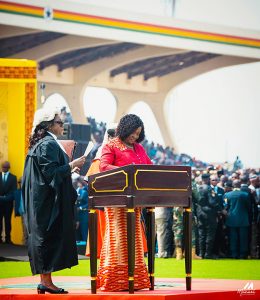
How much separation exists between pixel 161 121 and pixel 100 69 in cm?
463

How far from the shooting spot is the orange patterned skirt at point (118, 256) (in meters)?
8.08

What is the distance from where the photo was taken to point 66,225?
802 cm

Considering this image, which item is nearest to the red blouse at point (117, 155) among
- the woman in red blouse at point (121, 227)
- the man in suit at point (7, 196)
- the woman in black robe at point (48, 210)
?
the woman in red blouse at point (121, 227)

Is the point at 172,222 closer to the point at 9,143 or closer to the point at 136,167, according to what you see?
the point at 9,143

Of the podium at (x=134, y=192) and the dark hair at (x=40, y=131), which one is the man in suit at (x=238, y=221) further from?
the dark hair at (x=40, y=131)

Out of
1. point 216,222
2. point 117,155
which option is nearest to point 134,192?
point 117,155

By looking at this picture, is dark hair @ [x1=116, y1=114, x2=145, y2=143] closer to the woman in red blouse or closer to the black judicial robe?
the woman in red blouse

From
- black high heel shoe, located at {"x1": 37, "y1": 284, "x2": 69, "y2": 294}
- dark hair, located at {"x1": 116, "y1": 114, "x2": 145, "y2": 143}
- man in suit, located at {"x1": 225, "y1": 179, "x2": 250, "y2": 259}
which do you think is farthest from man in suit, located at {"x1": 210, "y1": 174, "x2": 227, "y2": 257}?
black high heel shoe, located at {"x1": 37, "y1": 284, "x2": 69, "y2": 294}

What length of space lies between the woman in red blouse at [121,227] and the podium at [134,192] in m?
0.30

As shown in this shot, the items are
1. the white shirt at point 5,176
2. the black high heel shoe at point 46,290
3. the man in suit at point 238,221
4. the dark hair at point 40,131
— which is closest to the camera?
the black high heel shoe at point 46,290

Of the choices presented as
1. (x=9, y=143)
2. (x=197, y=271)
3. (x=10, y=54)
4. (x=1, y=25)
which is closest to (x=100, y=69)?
(x=10, y=54)

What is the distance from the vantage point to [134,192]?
300 inches

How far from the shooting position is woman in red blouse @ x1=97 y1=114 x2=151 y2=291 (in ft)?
26.6

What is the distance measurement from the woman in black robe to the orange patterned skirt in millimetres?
347
